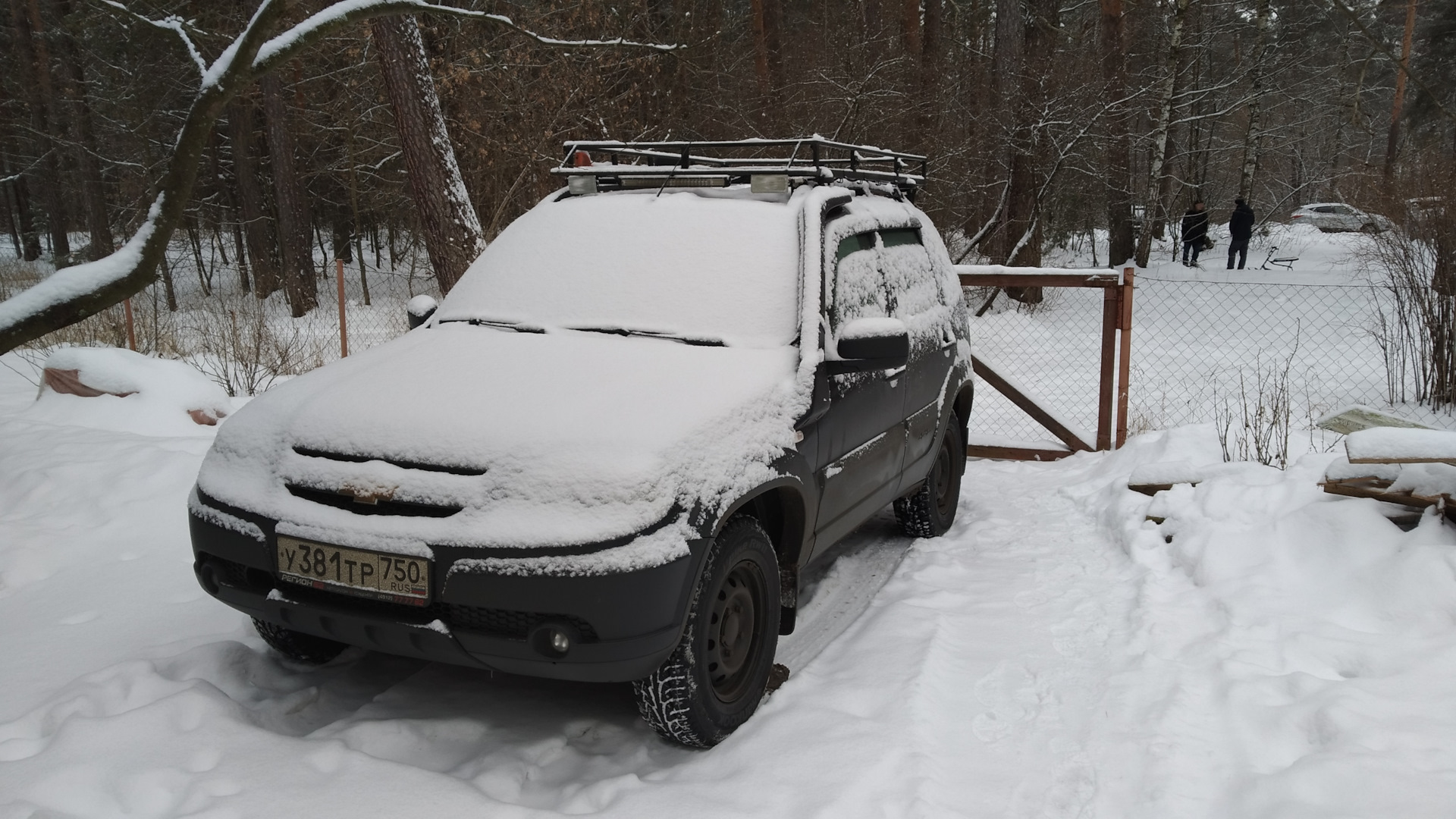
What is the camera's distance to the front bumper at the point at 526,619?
2764 mm

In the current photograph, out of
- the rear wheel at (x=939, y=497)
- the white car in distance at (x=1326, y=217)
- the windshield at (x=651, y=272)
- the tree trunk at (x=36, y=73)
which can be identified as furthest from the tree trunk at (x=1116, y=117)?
the tree trunk at (x=36, y=73)

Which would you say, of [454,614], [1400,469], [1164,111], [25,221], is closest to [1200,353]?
[1164,111]

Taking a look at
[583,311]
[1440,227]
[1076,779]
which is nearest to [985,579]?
[1076,779]

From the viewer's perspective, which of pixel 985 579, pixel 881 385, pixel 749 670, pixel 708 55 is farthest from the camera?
pixel 708 55

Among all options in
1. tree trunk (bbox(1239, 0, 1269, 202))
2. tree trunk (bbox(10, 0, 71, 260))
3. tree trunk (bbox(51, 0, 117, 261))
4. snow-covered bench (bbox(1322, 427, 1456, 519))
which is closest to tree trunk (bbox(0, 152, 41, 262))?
tree trunk (bbox(10, 0, 71, 260))

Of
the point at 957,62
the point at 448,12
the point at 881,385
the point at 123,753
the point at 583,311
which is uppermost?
the point at 957,62

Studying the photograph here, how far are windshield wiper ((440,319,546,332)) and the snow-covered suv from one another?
1 cm

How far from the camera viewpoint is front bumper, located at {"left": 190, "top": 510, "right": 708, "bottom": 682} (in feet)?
9.07

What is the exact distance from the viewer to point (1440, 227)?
902cm

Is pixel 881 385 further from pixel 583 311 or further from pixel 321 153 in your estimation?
pixel 321 153

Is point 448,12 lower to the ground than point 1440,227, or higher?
higher

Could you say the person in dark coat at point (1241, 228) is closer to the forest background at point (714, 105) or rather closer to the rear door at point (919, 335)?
the forest background at point (714, 105)

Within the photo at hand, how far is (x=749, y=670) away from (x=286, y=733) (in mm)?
1562

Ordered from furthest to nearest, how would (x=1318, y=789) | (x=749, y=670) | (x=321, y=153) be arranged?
1. (x=321, y=153)
2. (x=749, y=670)
3. (x=1318, y=789)
